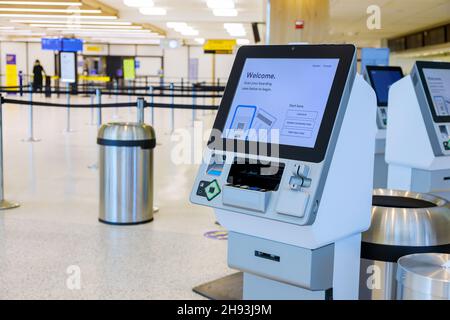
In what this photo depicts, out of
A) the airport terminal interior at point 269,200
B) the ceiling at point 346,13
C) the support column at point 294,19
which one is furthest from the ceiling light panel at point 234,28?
the airport terminal interior at point 269,200

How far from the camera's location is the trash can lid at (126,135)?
492cm

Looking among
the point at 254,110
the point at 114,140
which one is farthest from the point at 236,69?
the point at 114,140

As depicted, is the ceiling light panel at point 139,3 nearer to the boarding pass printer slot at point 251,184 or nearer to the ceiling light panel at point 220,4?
the ceiling light panel at point 220,4

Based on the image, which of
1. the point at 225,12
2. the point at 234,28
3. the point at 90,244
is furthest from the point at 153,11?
the point at 90,244

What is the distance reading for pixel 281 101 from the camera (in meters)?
1.98

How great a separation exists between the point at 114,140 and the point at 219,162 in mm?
3015

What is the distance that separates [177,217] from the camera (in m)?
5.27

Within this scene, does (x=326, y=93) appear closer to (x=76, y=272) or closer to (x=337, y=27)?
(x=76, y=272)

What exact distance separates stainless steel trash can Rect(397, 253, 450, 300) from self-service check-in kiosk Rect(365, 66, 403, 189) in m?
3.62

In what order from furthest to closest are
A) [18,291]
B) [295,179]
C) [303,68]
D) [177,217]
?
[177,217]
[18,291]
[303,68]
[295,179]

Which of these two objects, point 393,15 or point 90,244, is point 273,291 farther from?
point 393,15

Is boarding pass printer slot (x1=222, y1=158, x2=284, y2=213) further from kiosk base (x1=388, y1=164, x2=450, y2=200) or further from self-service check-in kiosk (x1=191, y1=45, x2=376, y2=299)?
kiosk base (x1=388, y1=164, x2=450, y2=200)

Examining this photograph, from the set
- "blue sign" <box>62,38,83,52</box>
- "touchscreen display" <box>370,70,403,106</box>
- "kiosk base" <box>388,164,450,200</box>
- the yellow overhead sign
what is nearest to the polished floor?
"kiosk base" <box>388,164,450,200</box>

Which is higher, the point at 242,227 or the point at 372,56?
the point at 372,56
